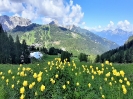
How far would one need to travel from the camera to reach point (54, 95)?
35.1ft

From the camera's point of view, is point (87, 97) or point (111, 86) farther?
point (111, 86)

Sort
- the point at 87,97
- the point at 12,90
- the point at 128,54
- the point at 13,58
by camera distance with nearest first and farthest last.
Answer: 1. the point at 87,97
2. the point at 12,90
3. the point at 13,58
4. the point at 128,54

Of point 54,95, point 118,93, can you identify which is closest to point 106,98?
point 118,93

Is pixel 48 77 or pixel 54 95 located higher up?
pixel 48 77

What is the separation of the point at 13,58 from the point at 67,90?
4738 inches

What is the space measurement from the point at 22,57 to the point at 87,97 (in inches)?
5513

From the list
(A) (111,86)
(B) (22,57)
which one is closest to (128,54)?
(B) (22,57)

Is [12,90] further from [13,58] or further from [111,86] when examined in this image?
[13,58]

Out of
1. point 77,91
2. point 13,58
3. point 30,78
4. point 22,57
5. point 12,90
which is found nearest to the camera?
point 77,91

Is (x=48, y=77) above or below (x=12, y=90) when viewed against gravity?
above

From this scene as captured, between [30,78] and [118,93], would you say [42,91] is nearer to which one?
[30,78]

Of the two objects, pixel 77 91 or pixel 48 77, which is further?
pixel 48 77

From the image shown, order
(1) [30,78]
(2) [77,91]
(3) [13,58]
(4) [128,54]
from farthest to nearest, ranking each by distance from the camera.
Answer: (4) [128,54]
(3) [13,58]
(1) [30,78]
(2) [77,91]

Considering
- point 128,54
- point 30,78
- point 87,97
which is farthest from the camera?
point 128,54
